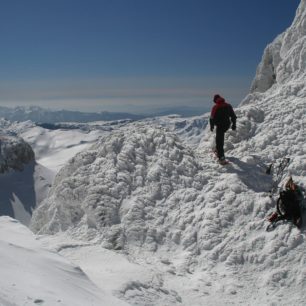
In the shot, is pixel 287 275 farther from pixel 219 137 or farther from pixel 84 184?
pixel 84 184

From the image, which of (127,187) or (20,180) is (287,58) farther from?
(20,180)

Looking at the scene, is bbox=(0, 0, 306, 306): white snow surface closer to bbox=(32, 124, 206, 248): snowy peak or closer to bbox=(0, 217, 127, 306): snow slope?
bbox=(32, 124, 206, 248): snowy peak

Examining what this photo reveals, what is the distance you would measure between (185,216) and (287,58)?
9.24 metres

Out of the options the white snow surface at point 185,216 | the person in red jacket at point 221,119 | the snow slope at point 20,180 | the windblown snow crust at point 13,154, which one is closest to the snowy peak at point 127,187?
the white snow surface at point 185,216

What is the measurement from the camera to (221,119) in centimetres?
1362

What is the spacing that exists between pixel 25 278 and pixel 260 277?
19.4 feet

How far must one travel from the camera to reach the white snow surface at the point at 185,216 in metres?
10.2

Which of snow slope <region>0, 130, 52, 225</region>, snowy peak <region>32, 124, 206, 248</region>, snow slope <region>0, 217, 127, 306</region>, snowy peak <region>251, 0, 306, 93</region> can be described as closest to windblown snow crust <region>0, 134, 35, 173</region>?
snow slope <region>0, 130, 52, 225</region>

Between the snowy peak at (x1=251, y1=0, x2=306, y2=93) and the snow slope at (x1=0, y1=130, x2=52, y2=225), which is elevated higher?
the snowy peak at (x1=251, y1=0, x2=306, y2=93)

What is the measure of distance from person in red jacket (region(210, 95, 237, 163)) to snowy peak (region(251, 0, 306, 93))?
3.73 metres

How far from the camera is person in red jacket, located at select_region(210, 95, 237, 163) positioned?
13523mm

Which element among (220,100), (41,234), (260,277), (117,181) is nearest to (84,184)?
(117,181)

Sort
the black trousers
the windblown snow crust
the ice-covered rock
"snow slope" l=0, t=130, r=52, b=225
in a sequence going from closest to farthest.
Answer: the black trousers, the ice-covered rock, "snow slope" l=0, t=130, r=52, b=225, the windblown snow crust

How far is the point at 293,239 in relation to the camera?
1071 cm
